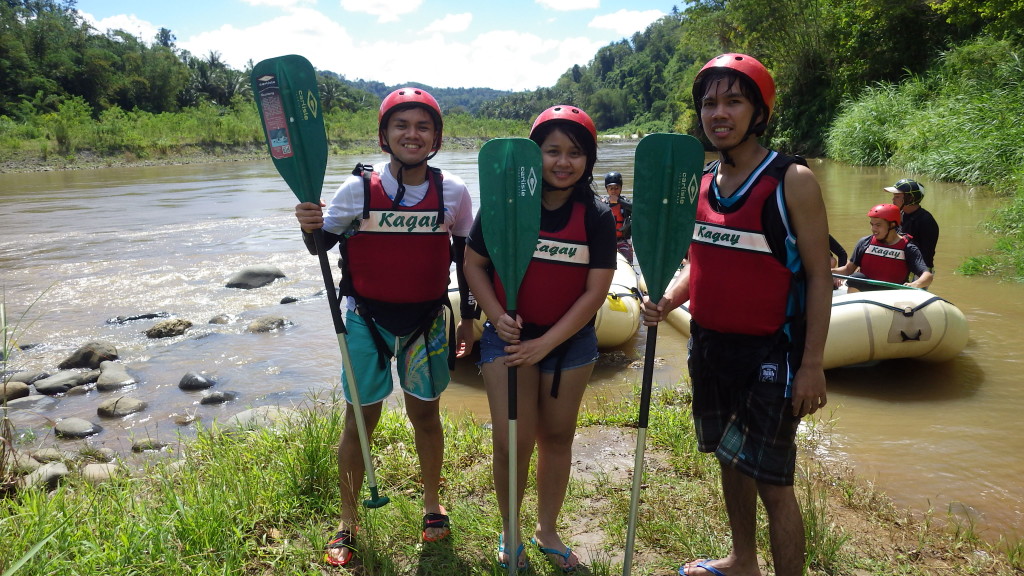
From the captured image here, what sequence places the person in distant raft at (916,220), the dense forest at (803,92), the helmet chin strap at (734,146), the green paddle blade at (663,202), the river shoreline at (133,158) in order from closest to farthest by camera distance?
the helmet chin strap at (734,146)
the green paddle blade at (663,202)
the person in distant raft at (916,220)
the dense forest at (803,92)
the river shoreline at (133,158)

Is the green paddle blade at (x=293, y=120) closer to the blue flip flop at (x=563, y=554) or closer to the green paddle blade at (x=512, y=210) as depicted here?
the green paddle blade at (x=512, y=210)

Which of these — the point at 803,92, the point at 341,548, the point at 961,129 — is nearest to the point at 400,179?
the point at 341,548

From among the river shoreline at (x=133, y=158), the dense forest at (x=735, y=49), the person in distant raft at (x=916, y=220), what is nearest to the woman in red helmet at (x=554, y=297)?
the person in distant raft at (x=916, y=220)

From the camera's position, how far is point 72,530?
228 cm

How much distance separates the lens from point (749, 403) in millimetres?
1909

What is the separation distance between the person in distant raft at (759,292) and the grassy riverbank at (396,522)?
60cm

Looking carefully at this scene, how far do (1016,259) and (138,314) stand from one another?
9738 mm

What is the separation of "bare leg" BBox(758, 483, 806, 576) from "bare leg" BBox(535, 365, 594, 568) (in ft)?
2.10

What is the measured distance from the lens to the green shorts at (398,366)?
7.70 ft

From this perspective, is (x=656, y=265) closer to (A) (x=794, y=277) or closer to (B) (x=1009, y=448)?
(A) (x=794, y=277)

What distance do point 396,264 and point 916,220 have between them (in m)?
4.80

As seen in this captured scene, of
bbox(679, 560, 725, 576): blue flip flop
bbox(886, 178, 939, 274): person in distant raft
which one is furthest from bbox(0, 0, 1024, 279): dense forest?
bbox(679, 560, 725, 576): blue flip flop

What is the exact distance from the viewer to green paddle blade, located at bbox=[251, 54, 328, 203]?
2.38 meters

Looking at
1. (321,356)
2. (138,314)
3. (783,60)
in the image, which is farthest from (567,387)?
(783,60)
